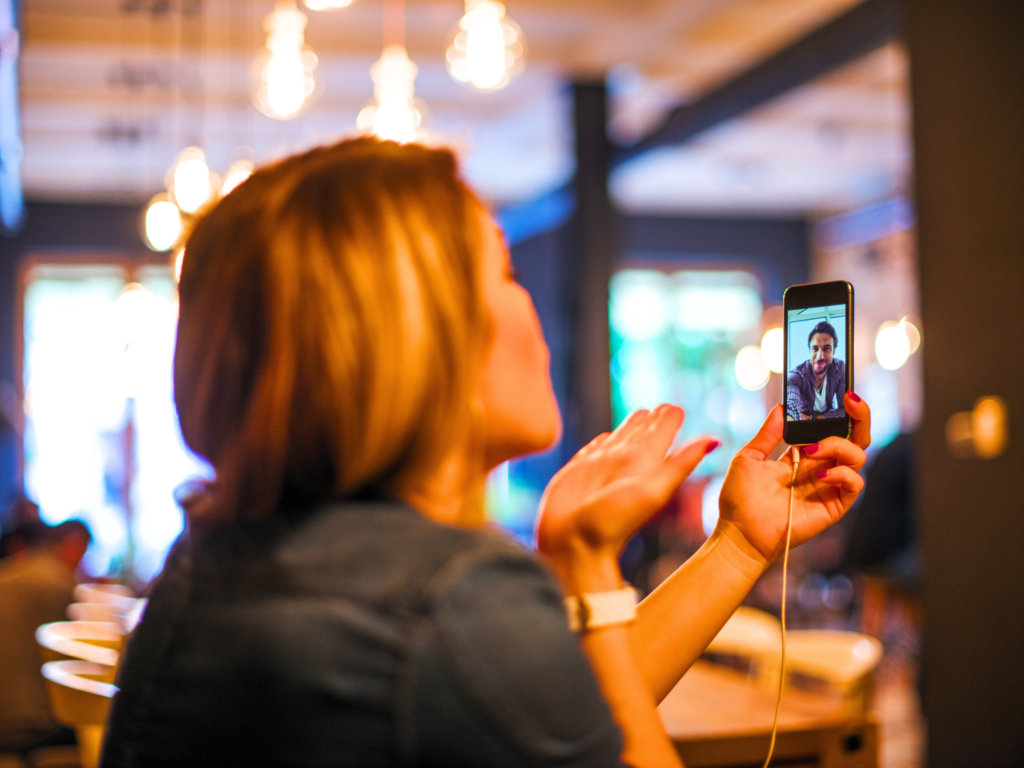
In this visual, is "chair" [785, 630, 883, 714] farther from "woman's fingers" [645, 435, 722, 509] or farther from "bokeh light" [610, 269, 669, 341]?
"bokeh light" [610, 269, 669, 341]

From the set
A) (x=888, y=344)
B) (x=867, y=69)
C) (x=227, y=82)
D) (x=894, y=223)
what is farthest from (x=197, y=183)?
(x=894, y=223)

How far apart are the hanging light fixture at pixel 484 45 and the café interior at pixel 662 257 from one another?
0.01 metres

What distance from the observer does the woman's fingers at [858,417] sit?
98 cm

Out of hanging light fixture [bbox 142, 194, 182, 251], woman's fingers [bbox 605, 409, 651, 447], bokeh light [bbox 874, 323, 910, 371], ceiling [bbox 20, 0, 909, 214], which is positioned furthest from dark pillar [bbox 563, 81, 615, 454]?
woman's fingers [bbox 605, 409, 651, 447]

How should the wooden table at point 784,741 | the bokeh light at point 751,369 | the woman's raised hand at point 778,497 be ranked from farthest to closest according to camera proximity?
the bokeh light at point 751,369 < the wooden table at point 784,741 < the woman's raised hand at point 778,497

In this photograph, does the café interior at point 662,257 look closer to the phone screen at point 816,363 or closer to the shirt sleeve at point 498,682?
the phone screen at point 816,363

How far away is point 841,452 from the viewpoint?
0.96 m

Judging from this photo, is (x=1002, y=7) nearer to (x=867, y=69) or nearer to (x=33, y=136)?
(x=867, y=69)

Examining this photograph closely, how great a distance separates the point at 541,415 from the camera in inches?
31.6

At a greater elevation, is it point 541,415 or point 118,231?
point 118,231

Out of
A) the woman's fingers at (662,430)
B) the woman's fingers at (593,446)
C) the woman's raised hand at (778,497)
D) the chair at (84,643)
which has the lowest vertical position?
the chair at (84,643)

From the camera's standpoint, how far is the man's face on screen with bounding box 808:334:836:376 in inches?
40.6

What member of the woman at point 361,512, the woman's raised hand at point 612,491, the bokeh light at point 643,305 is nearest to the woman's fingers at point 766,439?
the woman's raised hand at point 612,491

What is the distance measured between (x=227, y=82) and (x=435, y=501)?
6443 mm
